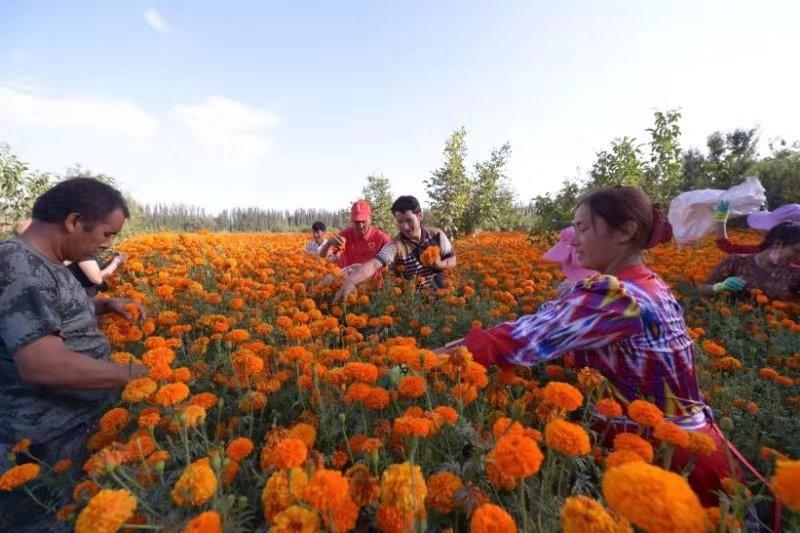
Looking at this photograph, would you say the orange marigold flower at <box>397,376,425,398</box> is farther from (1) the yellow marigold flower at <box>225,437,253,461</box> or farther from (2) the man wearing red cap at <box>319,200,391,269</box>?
(2) the man wearing red cap at <box>319,200,391,269</box>

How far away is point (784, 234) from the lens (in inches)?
156

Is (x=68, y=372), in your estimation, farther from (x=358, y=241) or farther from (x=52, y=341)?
(x=358, y=241)

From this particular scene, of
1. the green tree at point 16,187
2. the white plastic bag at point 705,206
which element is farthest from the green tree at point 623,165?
the green tree at point 16,187

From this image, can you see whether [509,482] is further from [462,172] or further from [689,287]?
[462,172]

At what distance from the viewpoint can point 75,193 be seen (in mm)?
1891

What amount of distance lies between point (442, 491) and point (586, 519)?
1.31 ft

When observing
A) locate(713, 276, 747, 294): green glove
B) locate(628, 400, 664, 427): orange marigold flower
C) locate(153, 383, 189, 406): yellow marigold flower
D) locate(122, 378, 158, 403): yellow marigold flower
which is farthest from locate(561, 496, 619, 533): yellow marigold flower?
locate(713, 276, 747, 294): green glove

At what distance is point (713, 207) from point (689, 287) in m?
1.08

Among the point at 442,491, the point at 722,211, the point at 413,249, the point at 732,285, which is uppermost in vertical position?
the point at 722,211

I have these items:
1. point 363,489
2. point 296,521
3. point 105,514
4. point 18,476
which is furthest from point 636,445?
point 18,476

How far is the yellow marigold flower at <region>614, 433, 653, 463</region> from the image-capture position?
3.43 feet

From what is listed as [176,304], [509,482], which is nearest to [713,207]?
[509,482]

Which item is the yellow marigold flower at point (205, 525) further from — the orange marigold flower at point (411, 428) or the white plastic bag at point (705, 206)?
the white plastic bag at point (705, 206)

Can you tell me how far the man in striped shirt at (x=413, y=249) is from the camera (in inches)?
175
